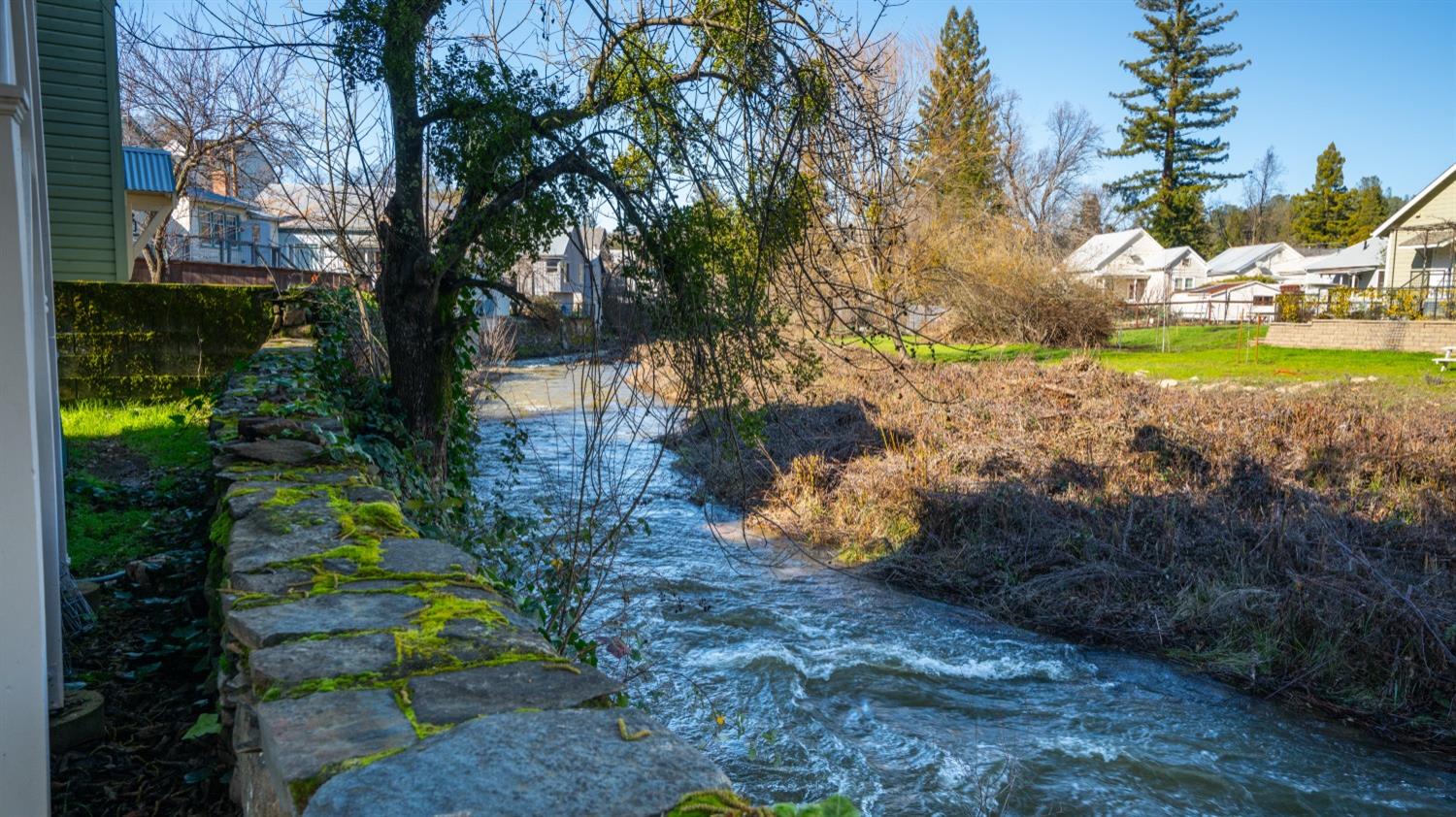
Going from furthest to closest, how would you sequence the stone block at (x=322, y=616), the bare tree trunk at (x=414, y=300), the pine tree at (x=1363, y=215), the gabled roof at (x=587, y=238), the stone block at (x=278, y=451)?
1. the pine tree at (x=1363, y=215)
2. the bare tree trunk at (x=414, y=300)
3. the gabled roof at (x=587, y=238)
4. the stone block at (x=278, y=451)
5. the stone block at (x=322, y=616)

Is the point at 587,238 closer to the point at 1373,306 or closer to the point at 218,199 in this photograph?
the point at 1373,306

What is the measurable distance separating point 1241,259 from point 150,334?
203ft

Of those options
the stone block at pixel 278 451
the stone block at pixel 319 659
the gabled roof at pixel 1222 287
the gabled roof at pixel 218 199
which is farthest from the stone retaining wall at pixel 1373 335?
the gabled roof at pixel 1222 287

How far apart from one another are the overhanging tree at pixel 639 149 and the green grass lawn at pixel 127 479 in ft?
5.66

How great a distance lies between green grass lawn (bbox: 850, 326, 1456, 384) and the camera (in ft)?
49.1

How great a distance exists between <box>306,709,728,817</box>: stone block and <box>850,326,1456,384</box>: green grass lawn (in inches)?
434

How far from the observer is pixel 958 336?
22.6 m

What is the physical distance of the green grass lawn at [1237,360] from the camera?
1498 cm

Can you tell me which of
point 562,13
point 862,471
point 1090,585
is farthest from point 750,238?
point 862,471

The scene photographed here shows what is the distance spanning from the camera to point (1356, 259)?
129 ft

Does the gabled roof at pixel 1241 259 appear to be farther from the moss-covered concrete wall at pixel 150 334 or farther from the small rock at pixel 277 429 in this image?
the small rock at pixel 277 429

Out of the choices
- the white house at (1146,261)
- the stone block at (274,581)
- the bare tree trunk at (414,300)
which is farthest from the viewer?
the white house at (1146,261)

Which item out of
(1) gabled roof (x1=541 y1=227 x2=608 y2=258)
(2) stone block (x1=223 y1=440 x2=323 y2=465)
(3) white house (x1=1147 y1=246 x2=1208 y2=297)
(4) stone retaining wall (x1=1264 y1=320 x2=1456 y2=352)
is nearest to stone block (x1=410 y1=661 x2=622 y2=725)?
(2) stone block (x1=223 y1=440 x2=323 y2=465)

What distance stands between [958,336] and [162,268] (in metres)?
17.7
